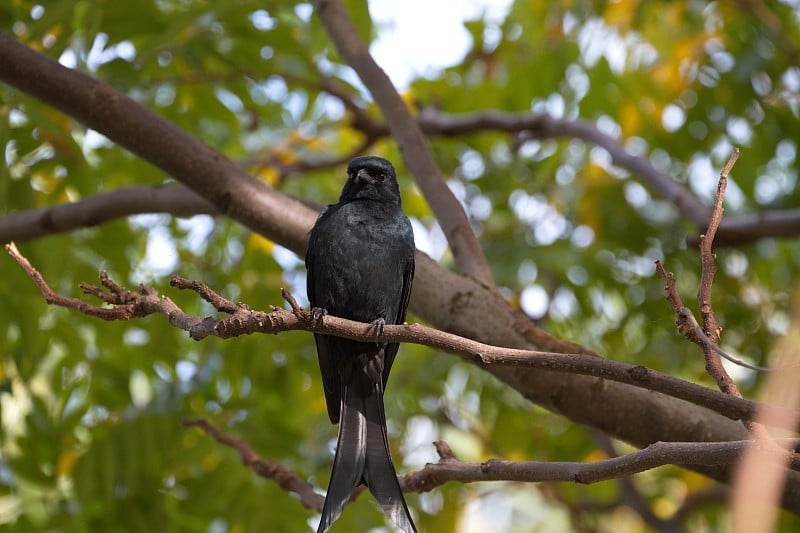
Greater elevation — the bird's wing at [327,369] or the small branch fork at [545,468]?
the bird's wing at [327,369]

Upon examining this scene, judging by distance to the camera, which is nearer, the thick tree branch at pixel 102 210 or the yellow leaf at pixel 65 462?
the thick tree branch at pixel 102 210

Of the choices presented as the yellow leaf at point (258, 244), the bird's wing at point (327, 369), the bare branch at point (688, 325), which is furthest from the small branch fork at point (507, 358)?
the yellow leaf at point (258, 244)

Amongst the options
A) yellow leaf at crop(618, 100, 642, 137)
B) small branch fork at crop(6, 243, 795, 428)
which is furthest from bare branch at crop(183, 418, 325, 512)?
yellow leaf at crop(618, 100, 642, 137)

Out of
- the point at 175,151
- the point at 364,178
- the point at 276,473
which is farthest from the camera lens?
the point at 364,178

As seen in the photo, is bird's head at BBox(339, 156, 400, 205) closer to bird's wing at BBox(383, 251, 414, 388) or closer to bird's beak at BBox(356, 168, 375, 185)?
bird's beak at BBox(356, 168, 375, 185)

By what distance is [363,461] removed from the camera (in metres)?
2.98

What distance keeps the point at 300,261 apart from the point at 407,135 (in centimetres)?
125

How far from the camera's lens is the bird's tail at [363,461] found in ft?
9.05

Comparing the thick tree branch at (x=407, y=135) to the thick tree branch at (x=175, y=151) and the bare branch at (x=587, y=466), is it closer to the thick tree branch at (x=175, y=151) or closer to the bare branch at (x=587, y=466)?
the thick tree branch at (x=175, y=151)

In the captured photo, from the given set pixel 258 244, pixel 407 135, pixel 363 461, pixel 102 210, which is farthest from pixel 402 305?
pixel 258 244

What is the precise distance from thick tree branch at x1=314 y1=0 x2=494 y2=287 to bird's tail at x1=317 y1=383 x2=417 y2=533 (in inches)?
27.6

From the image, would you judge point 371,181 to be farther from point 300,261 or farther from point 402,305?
point 300,261

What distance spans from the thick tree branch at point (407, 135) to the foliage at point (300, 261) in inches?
12.9

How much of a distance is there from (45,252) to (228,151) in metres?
2.10
